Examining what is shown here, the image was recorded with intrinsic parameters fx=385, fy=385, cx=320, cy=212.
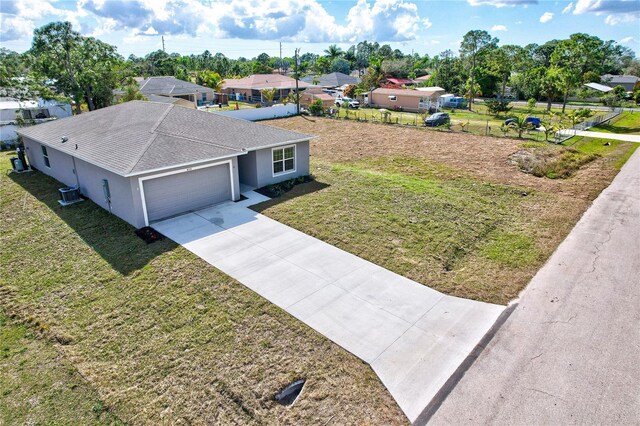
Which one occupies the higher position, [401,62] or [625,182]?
[401,62]

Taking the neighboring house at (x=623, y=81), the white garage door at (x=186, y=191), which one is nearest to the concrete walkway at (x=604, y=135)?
the white garage door at (x=186, y=191)

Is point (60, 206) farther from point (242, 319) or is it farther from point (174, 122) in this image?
point (242, 319)

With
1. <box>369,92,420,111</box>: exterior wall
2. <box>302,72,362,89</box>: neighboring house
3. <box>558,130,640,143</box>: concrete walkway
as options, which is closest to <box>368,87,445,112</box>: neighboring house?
<box>369,92,420,111</box>: exterior wall

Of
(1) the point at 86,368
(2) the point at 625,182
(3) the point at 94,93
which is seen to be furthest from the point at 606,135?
(3) the point at 94,93

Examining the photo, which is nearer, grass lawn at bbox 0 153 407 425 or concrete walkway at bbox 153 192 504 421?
grass lawn at bbox 0 153 407 425

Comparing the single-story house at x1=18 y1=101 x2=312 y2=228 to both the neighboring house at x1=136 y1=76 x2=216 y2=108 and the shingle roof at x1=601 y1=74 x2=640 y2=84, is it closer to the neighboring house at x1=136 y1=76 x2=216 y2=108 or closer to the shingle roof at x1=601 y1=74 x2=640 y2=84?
the neighboring house at x1=136 y1=76 x2=216 y2=108

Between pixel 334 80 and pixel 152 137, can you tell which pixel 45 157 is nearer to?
pixel 152 137
